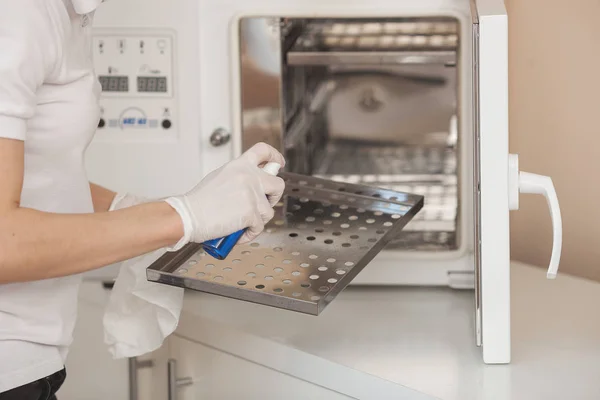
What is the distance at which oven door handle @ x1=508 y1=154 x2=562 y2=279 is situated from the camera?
106cm

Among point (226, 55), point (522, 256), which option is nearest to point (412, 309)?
point (522, 256)

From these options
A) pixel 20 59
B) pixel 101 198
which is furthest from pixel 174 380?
pixel 20 59

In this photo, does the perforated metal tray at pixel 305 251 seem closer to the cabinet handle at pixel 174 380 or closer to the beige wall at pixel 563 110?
the cabinet handle at pixel 174 380

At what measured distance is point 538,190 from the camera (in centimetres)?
109

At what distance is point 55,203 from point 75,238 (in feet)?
0.53

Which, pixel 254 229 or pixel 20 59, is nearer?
pixel 20 59

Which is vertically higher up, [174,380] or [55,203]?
[55,203]

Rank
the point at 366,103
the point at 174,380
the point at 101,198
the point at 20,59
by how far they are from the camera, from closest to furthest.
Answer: the point at 20,59 < the point at 101,198 < the point at 174,380 < the point at 366,103

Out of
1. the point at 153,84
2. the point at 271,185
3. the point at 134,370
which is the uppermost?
the point at 153,84

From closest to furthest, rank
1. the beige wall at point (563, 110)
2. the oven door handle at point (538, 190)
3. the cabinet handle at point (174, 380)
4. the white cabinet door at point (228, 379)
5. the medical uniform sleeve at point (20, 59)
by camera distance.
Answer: the medical uniform sleeve at point (20, 59), the oven door handle at point (538, 190), the white cabinet door at point (228, 379), the cabinet handle at point (174, 380), the beige wall at point (563, 110)

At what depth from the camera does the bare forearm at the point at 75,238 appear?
0.81 metres

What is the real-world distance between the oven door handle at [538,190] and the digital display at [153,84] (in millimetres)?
575

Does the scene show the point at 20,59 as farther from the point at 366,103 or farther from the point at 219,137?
the point at 366,103

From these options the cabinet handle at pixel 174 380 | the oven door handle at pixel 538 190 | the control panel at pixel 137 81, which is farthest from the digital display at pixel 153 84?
the oven door handle at pixel 538 190
